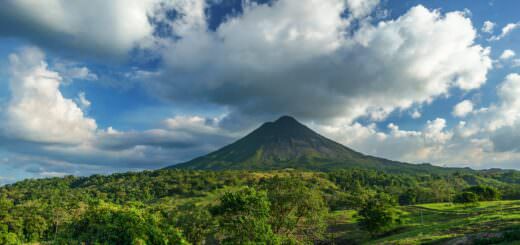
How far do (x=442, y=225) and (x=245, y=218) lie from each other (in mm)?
36517

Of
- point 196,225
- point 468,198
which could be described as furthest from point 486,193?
point 196,225

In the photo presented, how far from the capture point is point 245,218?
42156mm

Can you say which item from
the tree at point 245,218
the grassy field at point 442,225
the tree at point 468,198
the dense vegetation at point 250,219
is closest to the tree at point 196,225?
the dense vegetation at point 250,219

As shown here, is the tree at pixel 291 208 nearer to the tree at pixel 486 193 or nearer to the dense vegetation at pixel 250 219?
the dense vegetation at pixel 250 219

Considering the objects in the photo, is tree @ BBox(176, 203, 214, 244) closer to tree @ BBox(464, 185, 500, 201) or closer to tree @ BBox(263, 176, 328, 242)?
tree @ BBox(263, 176, 328, 242)

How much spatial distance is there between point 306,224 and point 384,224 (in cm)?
1730

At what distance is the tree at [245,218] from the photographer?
3863 centimetres

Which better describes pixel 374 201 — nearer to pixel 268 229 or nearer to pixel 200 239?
pixel 200 239

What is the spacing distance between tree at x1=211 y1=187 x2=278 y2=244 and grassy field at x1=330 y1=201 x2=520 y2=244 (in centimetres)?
1937

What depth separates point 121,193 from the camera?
7092 inches

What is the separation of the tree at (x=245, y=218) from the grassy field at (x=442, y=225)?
1937cm

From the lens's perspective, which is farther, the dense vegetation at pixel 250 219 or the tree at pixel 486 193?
the tree at pixel 486 193

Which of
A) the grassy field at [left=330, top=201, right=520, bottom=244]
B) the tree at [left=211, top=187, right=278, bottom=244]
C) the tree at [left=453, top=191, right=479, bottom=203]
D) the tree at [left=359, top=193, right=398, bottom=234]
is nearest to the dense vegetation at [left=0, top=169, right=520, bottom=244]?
the tree at [left=359, top=193, right=398, bottom=234]

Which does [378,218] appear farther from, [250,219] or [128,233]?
[128,233]
